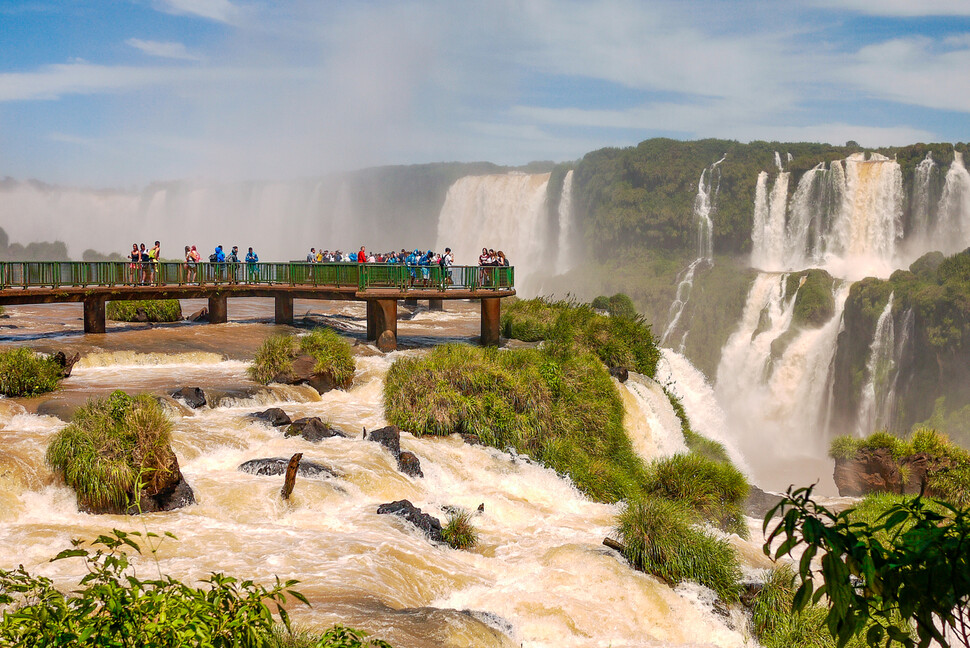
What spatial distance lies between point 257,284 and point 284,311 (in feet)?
5.54

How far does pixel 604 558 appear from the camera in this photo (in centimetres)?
1166

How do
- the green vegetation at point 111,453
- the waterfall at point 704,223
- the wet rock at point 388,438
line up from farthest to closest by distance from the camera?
the waterfall at point 704,223, the wet rock at point 388,438, the green vegetation at point 111,453

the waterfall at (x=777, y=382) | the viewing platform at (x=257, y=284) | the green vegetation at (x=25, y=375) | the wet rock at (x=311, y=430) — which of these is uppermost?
the viewing platform at (x=257, y=284)

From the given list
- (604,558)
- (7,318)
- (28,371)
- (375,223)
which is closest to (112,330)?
(7,318)

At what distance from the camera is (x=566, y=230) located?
77062 millimetres

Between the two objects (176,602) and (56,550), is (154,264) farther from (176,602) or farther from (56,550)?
(176,602)

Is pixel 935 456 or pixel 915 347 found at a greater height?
pixel 915 347

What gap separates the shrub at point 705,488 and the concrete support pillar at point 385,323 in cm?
1000

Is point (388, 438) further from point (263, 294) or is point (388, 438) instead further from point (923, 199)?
point (923, 199)

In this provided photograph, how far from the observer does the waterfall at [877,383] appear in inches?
1750

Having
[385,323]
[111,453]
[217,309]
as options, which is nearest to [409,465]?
[111,453]

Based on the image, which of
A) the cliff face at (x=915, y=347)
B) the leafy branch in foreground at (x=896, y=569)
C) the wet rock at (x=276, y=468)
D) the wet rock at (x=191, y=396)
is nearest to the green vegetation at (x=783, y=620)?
the leafy branch in foreground at (x=896, y=569)

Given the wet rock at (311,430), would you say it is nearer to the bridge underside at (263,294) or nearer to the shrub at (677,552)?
the shrub at (677,552)

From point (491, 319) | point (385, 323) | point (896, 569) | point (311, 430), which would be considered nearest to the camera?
point (896, 569)
